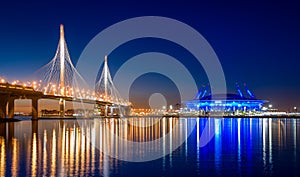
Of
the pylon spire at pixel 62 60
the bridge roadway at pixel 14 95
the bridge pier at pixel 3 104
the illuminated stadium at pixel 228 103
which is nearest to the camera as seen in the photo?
the bridge roadway at pixel 14 95

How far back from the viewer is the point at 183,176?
43.6 ft

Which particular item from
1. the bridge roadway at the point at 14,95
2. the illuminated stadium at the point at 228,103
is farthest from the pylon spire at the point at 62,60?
the illuminated stadium at the point at 228,103

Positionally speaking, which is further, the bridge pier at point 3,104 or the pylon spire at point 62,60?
the pylon spire at point 62,60

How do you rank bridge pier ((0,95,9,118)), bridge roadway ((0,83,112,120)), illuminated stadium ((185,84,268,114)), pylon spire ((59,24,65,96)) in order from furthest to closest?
illuminated stadium ((185,84,268,114)) → pylon spire ((59,24,65,96)) → bridge pier ((0,95,9,118)) → bridge roadway ((0,83,112,120))

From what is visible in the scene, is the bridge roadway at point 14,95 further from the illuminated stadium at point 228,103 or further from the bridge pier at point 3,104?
the illuminated stadium at point 228,103

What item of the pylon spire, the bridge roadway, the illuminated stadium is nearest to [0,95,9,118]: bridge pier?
the bridge roadway

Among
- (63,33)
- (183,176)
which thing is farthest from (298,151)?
(63,33)

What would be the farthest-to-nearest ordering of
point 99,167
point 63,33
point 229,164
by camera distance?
point 63,33 → point 229,164 → point 99,167

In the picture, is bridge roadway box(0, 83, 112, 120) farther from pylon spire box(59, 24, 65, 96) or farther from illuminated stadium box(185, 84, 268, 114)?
illuminated stadium box(185, 84, 268, 114)

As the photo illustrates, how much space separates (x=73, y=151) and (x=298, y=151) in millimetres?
10005

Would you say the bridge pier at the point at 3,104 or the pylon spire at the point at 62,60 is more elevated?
the pylon spire at the point at 62,60

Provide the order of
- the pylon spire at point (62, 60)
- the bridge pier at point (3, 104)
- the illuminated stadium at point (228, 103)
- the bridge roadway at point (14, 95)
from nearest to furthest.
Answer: the bridge roadway at point (14, 95), the bridge pier at point (3, 104), the pylon spire at point (62, 60), the illuminated stadium at point (228, 103)

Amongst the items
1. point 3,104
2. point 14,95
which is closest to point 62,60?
point 14,95

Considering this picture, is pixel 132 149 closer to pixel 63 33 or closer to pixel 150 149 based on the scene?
pixel 150 149
